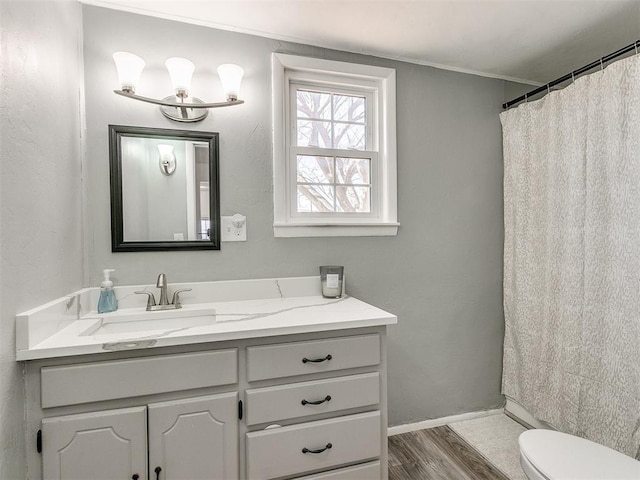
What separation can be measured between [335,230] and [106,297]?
46.7 inches

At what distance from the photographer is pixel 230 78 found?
1664mm

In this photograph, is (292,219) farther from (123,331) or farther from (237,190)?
(123,331)

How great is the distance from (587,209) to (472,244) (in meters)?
0.66

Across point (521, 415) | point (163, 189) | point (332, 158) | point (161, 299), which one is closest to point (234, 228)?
point (163, 189)

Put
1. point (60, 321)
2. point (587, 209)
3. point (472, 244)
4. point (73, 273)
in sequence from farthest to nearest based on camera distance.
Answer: point (472, 244) < point (587, 209) < point (73, 273) < point (60, 321)

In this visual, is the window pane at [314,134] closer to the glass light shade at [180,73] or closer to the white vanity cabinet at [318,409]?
the glass light shade at [180,73]

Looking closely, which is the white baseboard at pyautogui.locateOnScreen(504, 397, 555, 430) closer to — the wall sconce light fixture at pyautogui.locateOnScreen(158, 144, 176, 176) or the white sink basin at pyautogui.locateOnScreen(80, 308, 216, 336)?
the white sink basin at pyautogui.locateOnScreen(80, 308, 216, 336)

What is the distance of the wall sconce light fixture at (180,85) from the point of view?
1524mm

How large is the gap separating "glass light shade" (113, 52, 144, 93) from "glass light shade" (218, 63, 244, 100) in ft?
1.19

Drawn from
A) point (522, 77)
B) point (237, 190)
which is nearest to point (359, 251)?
point (237, 190)

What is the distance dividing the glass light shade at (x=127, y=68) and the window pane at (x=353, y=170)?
3.59ft

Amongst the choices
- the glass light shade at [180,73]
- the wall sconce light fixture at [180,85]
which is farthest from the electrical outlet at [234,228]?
the glass light shade at [180,73]

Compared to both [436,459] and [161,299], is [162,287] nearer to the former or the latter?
[161,299]

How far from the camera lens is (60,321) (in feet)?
4.20
